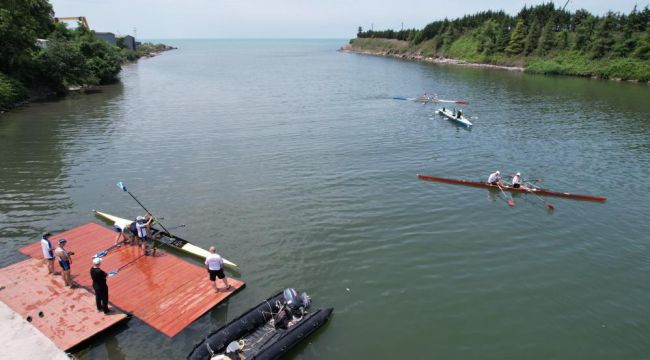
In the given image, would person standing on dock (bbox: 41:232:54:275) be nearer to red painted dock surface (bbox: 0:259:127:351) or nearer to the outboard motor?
red painted dock surface (bbox: 0:259:127:351)

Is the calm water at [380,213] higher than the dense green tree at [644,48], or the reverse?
the dense green tree at [644,48]

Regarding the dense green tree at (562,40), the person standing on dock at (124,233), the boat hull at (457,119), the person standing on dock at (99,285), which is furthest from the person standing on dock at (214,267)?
the dense green tree at (562,40)

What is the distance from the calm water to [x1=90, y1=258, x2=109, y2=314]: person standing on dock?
142 cm

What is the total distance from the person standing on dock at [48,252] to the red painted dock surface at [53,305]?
1.37 feet

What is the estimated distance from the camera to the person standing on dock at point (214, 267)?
18188mm

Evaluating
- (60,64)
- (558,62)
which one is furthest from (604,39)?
(60,64)

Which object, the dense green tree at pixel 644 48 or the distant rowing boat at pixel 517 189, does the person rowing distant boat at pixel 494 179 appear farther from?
the dense green tree at pixel 644 48

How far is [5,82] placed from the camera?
57.7m

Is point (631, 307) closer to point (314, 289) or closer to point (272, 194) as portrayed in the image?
point (314, 289)

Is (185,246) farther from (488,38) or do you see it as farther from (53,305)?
(488,38)

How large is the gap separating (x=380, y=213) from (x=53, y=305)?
18686 mm

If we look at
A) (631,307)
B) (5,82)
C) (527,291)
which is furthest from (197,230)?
(5,82)

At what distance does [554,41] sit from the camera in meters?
123

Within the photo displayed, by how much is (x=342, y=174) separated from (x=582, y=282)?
18977 millimetres
